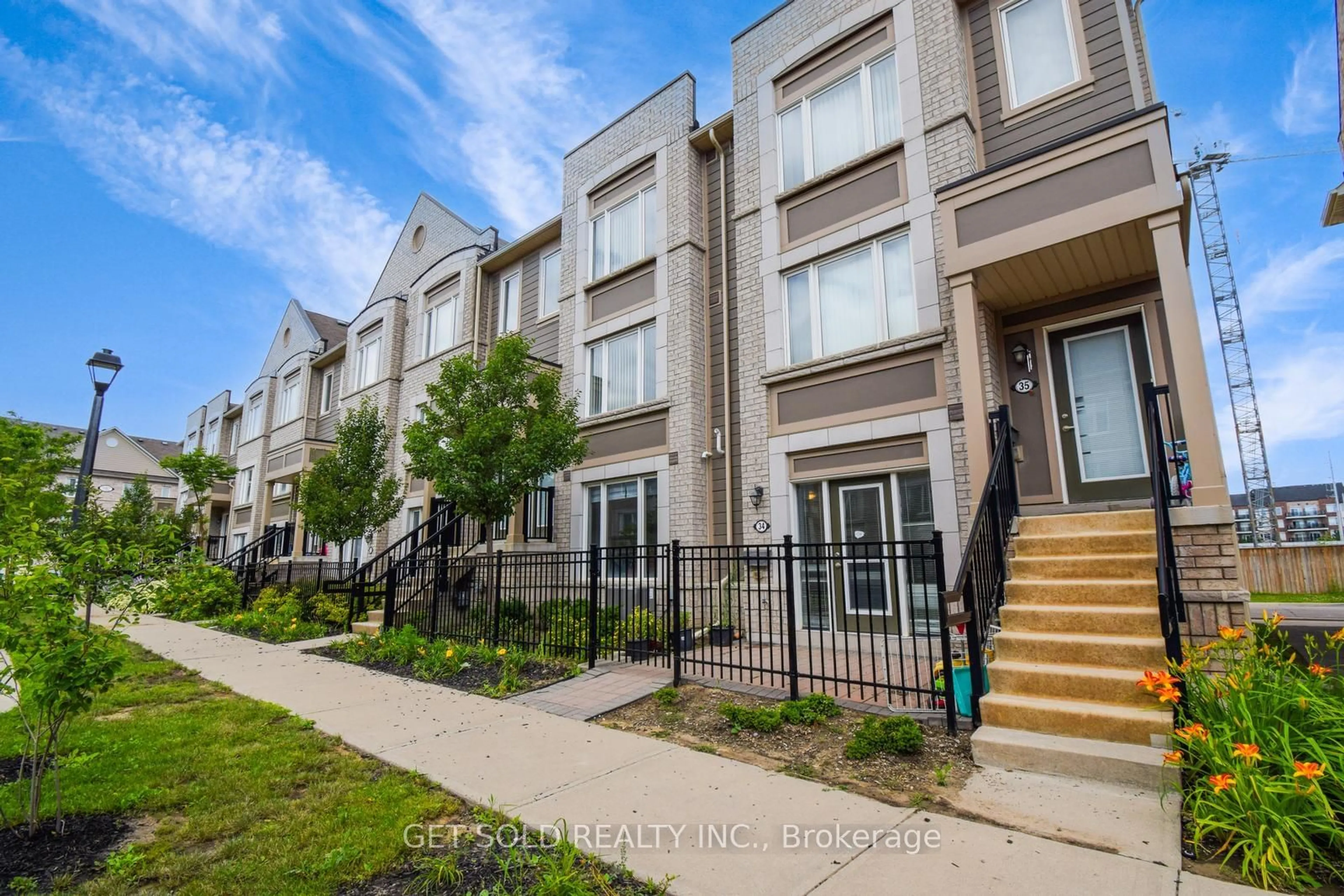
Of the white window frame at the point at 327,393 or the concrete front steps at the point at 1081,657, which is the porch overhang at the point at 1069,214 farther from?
the white window frame at the point at 327,393

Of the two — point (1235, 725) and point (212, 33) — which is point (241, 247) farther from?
point (1235, 725)

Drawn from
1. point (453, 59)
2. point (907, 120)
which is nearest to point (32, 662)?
point (907, 120)

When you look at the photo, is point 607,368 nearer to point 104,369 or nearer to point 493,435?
point 493,435

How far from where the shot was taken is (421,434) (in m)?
10.2

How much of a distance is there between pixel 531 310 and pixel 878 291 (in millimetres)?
8987

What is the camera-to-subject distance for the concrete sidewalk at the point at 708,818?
106 inches

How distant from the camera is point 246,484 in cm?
2577

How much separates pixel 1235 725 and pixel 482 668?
693cm

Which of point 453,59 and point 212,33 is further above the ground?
point 453,59

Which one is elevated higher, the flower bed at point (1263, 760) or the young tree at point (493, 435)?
the young tree at point (493, 435)

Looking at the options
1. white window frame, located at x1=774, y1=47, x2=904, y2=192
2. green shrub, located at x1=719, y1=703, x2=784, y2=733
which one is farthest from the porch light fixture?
green shrub, located at x1=719, y1=703, x2=784, y2=733

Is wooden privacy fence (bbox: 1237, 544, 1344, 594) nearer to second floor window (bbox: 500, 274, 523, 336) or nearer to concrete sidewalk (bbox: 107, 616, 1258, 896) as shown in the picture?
concrete sidewalk (bbox: 107, 616, 1258, 896)

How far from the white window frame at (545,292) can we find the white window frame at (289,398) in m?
13.1

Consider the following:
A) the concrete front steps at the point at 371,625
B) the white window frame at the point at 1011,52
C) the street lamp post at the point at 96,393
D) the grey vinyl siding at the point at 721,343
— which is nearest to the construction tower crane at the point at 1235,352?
the white window frame at the point at 1011,52
